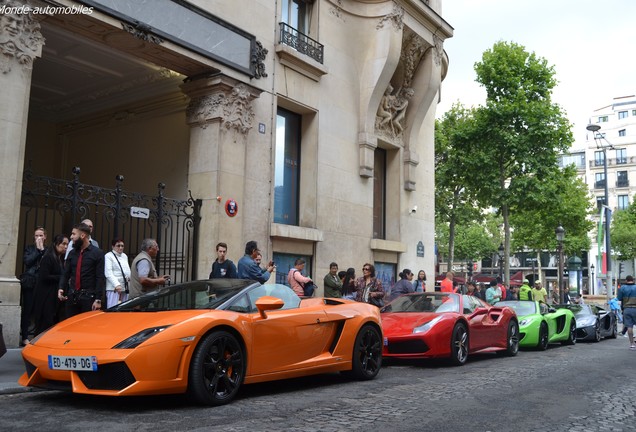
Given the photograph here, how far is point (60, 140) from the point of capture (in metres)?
18.9

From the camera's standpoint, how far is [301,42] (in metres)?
16.0

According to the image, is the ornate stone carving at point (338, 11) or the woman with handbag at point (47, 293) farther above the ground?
the ornate stone carving at point (338, 11)

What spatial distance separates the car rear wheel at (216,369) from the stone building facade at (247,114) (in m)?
4.75

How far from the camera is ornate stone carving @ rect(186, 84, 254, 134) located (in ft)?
44.0

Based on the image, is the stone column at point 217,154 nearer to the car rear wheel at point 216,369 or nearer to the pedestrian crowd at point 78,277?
the pedestrian crowd at point 78,277

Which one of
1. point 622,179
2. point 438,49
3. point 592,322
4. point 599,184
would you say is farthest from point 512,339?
point 599,184

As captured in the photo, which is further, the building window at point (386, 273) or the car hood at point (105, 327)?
the building window at point (386, 273)

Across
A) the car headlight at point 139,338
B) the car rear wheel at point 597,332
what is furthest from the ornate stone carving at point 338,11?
the car headlight at point 139,338

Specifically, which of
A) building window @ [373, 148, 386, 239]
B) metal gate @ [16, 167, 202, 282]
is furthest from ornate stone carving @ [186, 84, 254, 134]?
building window @ [373, 148, 386, 239]

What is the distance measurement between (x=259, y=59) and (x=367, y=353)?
330 inches

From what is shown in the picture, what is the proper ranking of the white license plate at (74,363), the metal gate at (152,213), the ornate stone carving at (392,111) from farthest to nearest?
1. the ornate stone carving at (392,111)
2. the metal gate at (152,213)
3. the white license plate at (74,363)

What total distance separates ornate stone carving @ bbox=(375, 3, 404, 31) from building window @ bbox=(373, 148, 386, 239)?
3.89 meters

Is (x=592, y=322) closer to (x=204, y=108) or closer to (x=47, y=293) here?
(x=204, y=108)

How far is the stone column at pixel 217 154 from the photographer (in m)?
13.2
